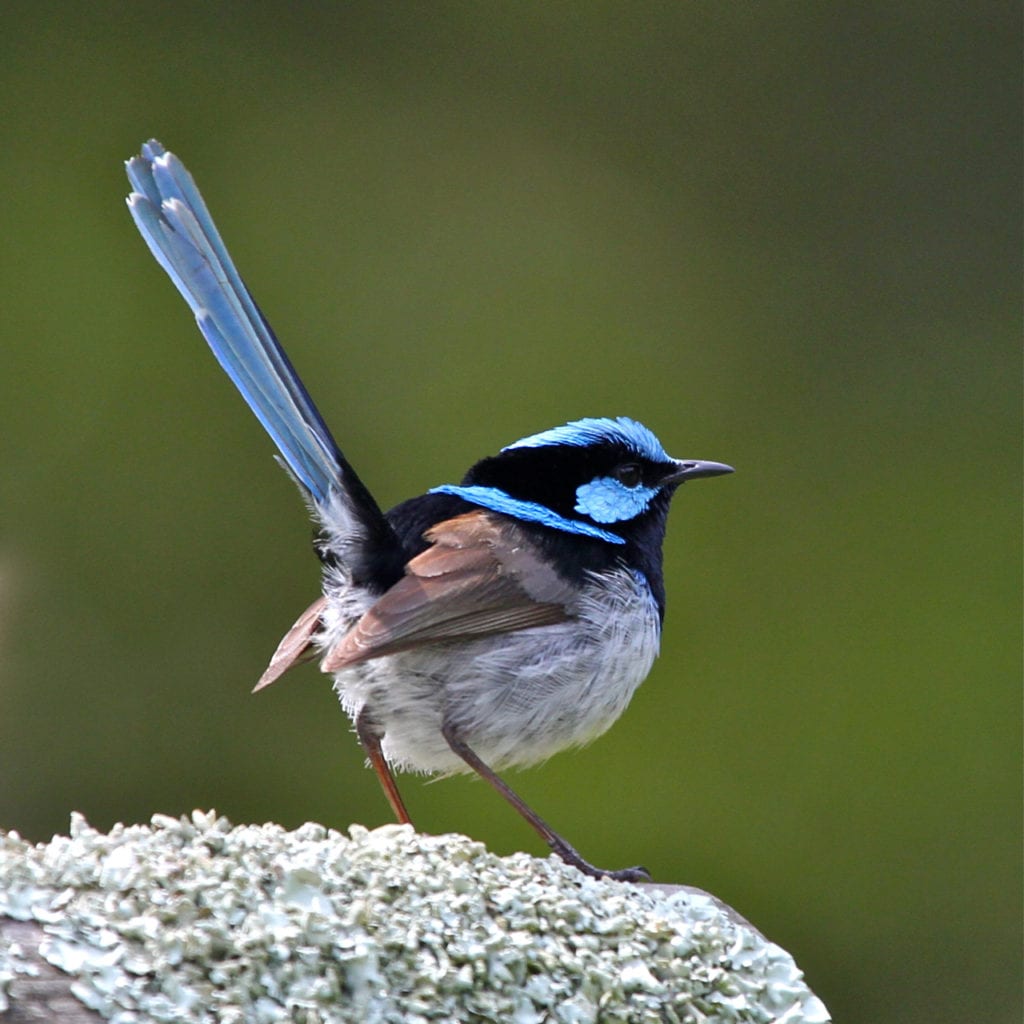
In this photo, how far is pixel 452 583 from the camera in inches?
108

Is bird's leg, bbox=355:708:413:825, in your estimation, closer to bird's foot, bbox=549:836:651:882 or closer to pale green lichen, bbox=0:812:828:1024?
Answer: bird's foot, bbox=549:836:651:882

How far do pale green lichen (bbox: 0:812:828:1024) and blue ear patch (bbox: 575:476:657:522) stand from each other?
1117mm

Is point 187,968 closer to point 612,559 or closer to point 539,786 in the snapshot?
point 612,559

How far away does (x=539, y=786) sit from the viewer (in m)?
3.99

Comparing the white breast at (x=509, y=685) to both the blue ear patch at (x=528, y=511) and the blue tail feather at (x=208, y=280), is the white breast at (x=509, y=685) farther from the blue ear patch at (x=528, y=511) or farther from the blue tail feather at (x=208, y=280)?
the blue tail feather at (x=208, y=280)

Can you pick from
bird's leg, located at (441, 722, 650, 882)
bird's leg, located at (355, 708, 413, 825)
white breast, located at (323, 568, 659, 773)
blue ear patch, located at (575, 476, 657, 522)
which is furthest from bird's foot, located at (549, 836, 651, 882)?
blue ear patch, located at (575, 476, 657, 522)

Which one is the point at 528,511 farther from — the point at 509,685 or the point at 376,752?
the point at 376,752

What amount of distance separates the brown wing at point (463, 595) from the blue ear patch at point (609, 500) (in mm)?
207

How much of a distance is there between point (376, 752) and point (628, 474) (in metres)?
0.77

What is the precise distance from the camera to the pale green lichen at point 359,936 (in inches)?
65.1

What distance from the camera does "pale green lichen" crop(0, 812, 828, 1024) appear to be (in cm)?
165

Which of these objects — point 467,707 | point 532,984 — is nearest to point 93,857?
point 532,984

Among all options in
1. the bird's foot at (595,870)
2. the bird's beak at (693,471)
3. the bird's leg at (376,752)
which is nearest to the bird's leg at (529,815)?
the bird's foot at (595,870)

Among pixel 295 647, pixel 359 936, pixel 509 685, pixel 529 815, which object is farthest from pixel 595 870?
pixel 359 936
